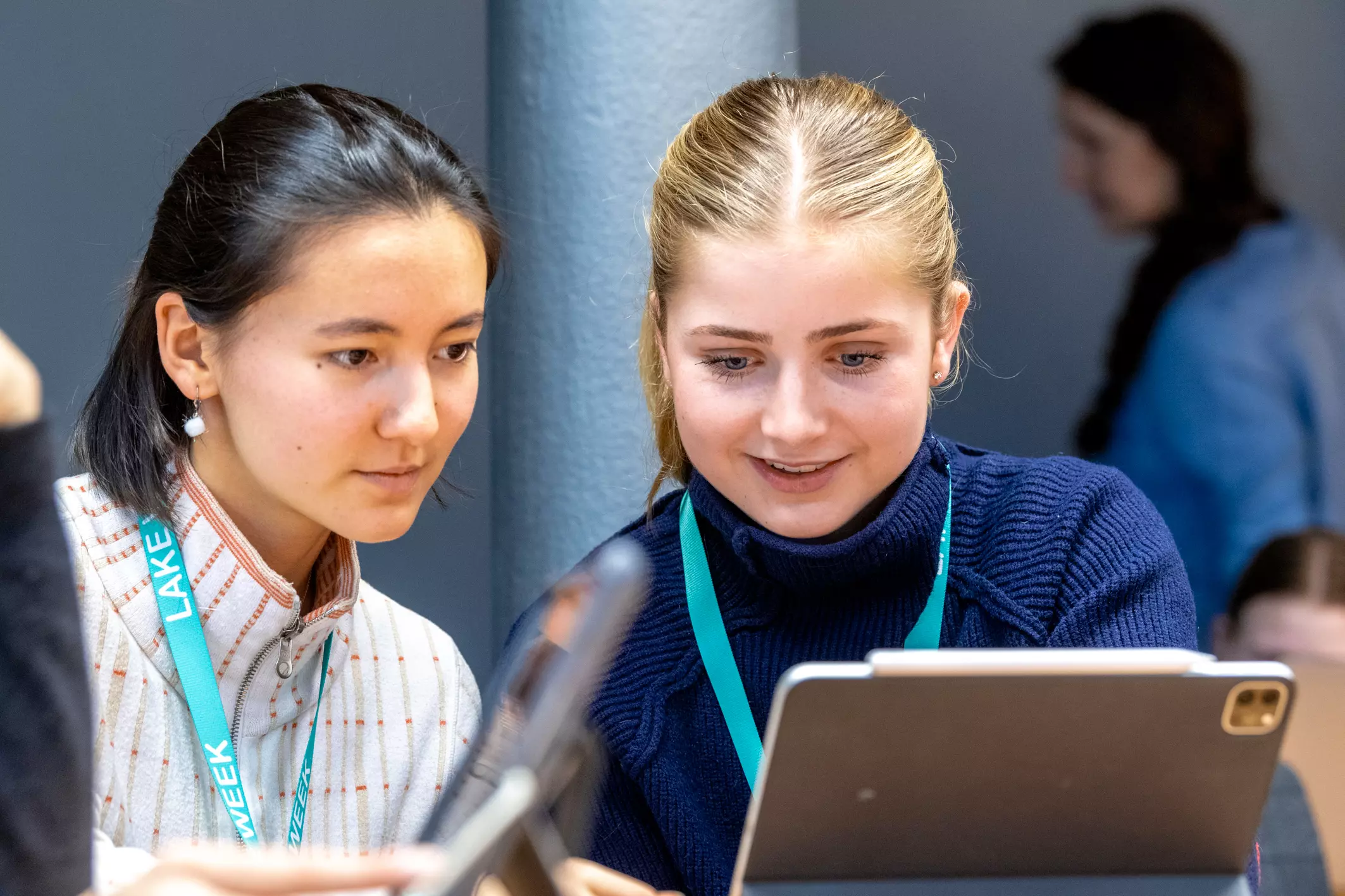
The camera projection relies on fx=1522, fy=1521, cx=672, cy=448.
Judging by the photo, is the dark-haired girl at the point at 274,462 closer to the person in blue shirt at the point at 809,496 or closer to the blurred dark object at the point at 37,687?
the person in blue shirt at the point at 809,496

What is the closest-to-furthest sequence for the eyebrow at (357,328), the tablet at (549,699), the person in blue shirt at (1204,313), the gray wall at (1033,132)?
1. the tablet at (549,699)
2. the eyebrow at (357,328)
3. the person in blue shirt at (1204,313)
4. the gray wall at (1033,132)

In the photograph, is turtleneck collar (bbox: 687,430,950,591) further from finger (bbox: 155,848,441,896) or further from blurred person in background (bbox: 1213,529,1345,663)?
blurred person in background (bbox: 1213,529,1345,663)

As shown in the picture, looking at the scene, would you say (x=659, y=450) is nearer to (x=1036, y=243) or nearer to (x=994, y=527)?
(x=994, y=527)

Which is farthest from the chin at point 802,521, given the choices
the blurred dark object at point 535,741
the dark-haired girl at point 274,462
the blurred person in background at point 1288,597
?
the blurred person in background at point 1288,597

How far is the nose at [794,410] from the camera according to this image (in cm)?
148

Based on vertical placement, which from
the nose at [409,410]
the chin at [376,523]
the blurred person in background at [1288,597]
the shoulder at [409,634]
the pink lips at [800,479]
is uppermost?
the nose at [409,410]

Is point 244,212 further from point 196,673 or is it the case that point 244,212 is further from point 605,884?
point 605,884

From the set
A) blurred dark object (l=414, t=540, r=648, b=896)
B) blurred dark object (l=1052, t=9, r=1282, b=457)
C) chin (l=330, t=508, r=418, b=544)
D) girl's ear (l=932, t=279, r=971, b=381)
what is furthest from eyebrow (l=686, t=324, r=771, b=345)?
blurred dark object (l=1052, t=9, r=1282, b=457)

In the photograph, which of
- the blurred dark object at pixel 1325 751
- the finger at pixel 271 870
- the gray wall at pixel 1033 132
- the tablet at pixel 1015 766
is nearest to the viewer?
the finger at pixel 271 870

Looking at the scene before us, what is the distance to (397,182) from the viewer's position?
154 centimetres

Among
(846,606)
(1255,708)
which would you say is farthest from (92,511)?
(1255,708)

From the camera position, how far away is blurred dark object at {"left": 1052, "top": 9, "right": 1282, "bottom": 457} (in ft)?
9.16

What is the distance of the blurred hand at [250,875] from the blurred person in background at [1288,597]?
2.14 m

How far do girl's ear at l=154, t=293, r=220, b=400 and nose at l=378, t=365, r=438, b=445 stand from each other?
0.21 meters
